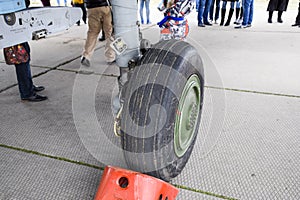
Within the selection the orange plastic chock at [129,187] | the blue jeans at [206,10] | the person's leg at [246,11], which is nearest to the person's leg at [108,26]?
the orange plastic chock at [129,187]

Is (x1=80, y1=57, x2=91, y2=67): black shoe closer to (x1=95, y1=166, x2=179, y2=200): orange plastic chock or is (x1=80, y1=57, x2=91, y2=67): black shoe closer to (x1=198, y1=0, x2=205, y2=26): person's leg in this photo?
(x1=95, y1=166, x2=179, y2=200): orange plastic chock

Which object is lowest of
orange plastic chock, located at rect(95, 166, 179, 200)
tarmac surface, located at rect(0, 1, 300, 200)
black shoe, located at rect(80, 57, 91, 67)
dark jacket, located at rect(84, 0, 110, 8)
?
tarmac surface, located at rect(0, 1, 300, 200)

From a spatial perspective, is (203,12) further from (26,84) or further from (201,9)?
(26,84)

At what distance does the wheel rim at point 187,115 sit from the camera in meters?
1.55

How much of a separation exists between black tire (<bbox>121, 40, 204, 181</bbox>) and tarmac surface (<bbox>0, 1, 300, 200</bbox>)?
0.40m

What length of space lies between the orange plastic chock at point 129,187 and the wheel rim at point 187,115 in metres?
0.29

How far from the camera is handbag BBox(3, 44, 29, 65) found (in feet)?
8.57

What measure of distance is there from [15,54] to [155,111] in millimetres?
1884

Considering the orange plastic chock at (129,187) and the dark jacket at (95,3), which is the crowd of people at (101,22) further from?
the orange plastic chock at (129,187)

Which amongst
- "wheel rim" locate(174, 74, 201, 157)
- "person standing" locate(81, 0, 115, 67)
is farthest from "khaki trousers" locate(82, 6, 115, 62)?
"wheel rim" locate(174, 74, 201, 157)

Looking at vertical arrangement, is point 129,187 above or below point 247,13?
below

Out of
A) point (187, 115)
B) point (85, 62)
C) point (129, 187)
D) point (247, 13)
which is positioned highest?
point (247, 13)

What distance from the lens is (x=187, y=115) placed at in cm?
169

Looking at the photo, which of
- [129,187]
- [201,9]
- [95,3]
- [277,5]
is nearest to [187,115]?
[129,187]
